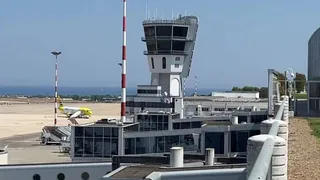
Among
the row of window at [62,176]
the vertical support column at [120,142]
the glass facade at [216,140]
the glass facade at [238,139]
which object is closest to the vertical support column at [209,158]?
the row of window at [62,176]

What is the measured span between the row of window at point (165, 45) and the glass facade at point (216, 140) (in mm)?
43655

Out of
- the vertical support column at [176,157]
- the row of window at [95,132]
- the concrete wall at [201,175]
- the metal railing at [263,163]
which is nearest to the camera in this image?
the metal railing at [263,163]

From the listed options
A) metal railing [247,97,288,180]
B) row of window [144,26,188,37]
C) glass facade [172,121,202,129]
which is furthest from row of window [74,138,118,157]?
row of window [144,26,188,37]

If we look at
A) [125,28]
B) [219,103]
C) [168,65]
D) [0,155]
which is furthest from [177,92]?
[0,155]

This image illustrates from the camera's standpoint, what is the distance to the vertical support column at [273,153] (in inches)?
286

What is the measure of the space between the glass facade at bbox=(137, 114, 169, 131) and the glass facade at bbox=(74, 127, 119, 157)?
39.7ft

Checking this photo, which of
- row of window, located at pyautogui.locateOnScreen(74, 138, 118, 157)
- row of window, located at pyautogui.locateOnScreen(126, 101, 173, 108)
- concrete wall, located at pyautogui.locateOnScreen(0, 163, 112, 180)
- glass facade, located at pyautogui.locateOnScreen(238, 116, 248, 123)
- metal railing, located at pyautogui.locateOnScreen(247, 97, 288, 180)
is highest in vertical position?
metal railing, located at pyautogui.locateOnScreen(247, 97, 288, 180)

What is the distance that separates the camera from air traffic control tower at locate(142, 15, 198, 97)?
77312 millimetres

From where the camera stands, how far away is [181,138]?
132ft

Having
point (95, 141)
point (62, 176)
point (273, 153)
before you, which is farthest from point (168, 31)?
point (273, 153)

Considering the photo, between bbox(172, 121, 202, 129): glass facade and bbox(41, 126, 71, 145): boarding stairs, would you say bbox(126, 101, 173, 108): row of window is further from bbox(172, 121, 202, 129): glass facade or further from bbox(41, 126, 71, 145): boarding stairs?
bbox(172, 121, 202, 129): glass facade

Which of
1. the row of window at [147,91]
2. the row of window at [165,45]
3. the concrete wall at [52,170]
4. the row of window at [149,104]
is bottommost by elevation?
the concrete wall at [52,170]

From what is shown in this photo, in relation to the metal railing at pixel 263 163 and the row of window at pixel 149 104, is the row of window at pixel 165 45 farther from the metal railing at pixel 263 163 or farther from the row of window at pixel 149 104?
the metal railing at pixel 263 163

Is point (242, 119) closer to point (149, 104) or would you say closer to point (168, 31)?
point (149, 104)
